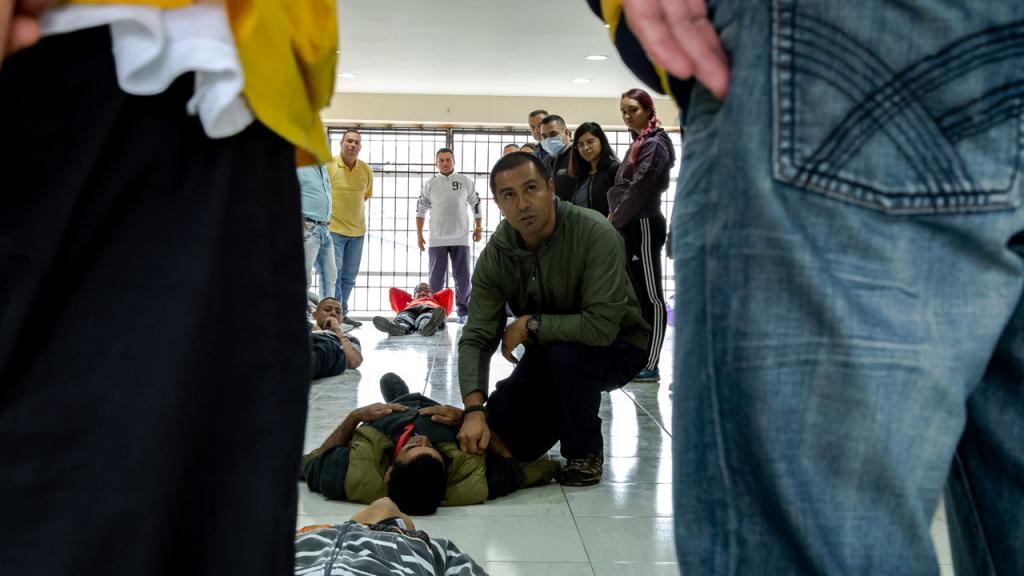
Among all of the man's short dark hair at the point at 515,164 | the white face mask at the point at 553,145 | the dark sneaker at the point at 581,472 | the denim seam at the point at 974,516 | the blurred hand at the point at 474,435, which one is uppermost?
the white face mask at the point at 553,145

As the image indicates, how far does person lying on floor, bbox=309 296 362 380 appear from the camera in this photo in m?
4.53

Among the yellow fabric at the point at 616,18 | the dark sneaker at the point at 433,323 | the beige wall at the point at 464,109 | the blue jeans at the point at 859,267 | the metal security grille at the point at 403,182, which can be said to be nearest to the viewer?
the blue jeans at the point at 859,267

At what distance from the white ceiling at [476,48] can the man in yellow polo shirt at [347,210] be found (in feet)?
→ 3.51

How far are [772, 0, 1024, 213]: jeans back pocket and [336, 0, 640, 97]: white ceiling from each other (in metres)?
6.02

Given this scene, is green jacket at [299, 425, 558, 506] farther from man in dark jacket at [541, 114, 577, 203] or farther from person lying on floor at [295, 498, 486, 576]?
man in dark jacket at [541, 114, 577, 203]

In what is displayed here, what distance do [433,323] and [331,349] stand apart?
2455 mm

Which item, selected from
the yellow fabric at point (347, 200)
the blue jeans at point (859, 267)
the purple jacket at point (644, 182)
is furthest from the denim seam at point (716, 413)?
the yellow fabric at point (347, 200)

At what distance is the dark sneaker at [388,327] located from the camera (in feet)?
22.6

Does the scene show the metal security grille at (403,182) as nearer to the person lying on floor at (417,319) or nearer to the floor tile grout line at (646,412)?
the person lying on floor at (417,319)

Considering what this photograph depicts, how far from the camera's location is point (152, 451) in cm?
59

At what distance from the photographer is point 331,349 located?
15.2ft

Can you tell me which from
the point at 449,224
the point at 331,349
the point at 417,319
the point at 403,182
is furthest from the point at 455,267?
the point at 331,349

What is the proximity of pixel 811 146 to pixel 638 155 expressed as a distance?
12.2 feet

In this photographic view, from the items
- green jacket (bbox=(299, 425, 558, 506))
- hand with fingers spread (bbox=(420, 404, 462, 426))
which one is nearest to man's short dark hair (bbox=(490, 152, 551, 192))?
hand with fingers spread (bbox=(420, 404, 462, 426))
